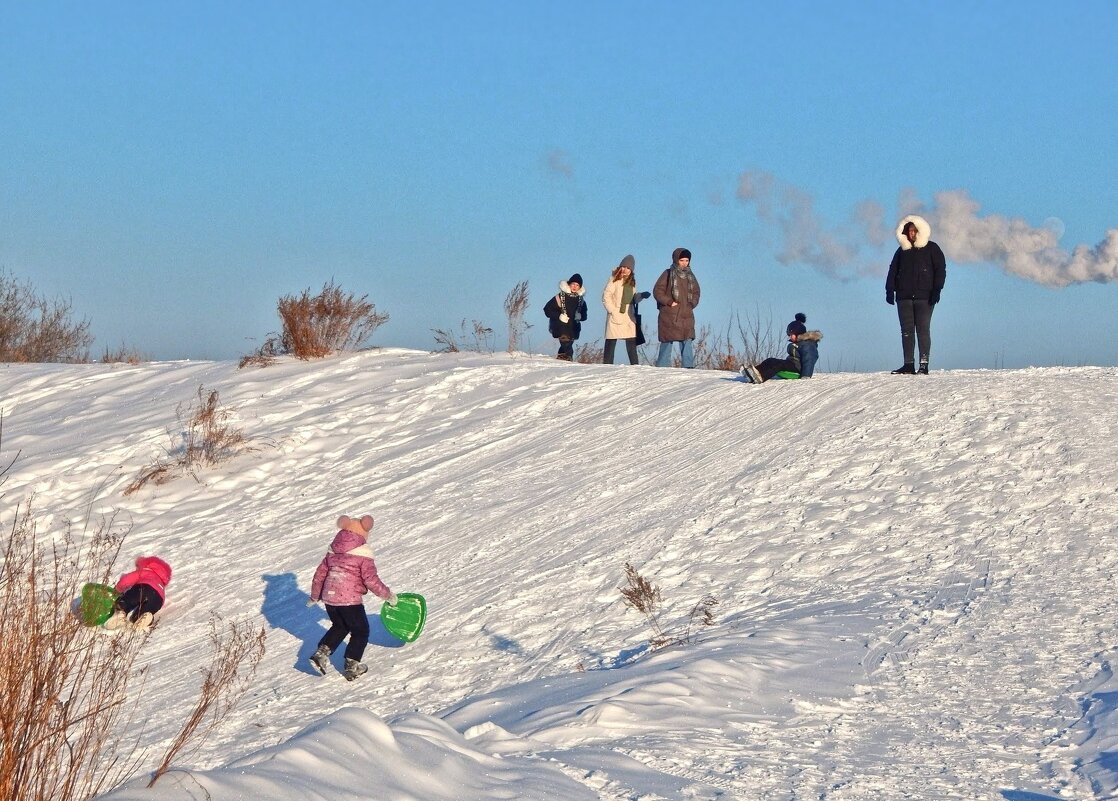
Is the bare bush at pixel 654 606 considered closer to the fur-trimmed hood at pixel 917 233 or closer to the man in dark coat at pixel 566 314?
the fur-trimmed hood at pixel 917 233

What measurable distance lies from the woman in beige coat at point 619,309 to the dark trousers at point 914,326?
15.1 ft

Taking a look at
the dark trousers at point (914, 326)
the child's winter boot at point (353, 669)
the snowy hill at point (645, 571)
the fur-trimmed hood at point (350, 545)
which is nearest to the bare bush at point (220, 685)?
the snowy hill at point (645, 571)

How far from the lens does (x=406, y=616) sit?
349 inches

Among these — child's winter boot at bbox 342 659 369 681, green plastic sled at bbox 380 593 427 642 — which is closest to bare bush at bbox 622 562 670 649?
green plastic sled at bbox 380 593 427 642

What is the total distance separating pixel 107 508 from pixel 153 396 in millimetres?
4815

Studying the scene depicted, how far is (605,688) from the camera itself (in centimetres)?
661

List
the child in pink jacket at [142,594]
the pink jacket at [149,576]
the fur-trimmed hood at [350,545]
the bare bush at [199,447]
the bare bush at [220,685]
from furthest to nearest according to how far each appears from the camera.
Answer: the bare bush at [199,447] < the pink jacket at [149,576] < the child in pink jacket at [142,594] < the fur-trimmed hood at [350,545] < the bare bush at [220,685]

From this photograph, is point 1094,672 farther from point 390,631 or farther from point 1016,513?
point 390,631

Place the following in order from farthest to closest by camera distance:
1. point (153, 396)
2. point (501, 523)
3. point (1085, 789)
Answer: point (153, 396) → point (501, 523) → point (1085, 789)

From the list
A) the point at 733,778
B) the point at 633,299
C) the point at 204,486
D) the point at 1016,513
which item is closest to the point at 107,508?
the point at 204,486

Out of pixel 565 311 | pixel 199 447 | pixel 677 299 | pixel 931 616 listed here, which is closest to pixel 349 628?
pixel 931 616

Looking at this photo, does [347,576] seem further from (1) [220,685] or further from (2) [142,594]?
(1) [220,685]

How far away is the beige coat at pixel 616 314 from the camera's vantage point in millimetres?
18031

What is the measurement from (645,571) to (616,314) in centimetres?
908
